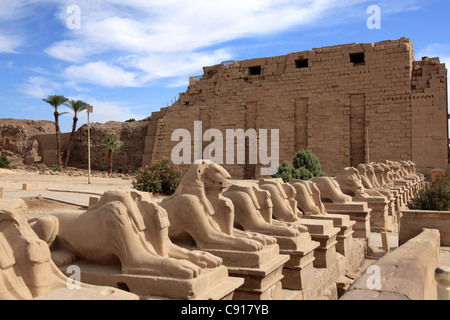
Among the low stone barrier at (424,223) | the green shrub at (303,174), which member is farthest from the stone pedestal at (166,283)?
the green shrub at (303,174)

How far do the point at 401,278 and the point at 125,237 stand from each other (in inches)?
83.3

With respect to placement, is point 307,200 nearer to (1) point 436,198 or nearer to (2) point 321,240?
(2) point 321,240

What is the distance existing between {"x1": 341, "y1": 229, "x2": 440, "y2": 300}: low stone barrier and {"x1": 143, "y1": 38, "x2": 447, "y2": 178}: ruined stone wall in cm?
1577

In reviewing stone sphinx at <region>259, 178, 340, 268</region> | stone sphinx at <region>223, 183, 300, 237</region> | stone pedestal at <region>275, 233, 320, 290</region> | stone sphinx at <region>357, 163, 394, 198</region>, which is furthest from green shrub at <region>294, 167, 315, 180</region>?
stone pedestal at <region>275, 233, 320, 290</region>

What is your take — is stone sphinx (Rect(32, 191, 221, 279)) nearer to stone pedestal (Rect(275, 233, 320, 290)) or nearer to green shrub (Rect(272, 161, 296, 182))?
stone pedestal (Rect(275, 233, 320, 290))

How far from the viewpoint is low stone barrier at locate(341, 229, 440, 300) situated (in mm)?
2740

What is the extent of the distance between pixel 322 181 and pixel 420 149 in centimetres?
1291

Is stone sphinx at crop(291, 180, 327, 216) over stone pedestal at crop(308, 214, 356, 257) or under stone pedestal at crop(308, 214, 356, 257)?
over

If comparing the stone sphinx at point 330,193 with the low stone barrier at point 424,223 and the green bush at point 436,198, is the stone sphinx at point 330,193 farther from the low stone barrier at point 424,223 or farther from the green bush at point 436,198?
the green bush at point 436,198

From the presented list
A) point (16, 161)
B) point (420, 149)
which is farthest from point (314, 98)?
point (16, 161)

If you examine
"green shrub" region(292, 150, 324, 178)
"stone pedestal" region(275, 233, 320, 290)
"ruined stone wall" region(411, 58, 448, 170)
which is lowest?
"stone pedestal" region(275, 233, 320, 290)

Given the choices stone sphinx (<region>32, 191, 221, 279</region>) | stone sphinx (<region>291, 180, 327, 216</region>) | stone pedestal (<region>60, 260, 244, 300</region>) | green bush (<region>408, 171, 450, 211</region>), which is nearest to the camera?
stone pedestal (<region>60, 260, 244, 300</region>)

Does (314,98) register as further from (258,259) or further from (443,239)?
(258,259)

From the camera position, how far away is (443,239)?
6219 millimetres
